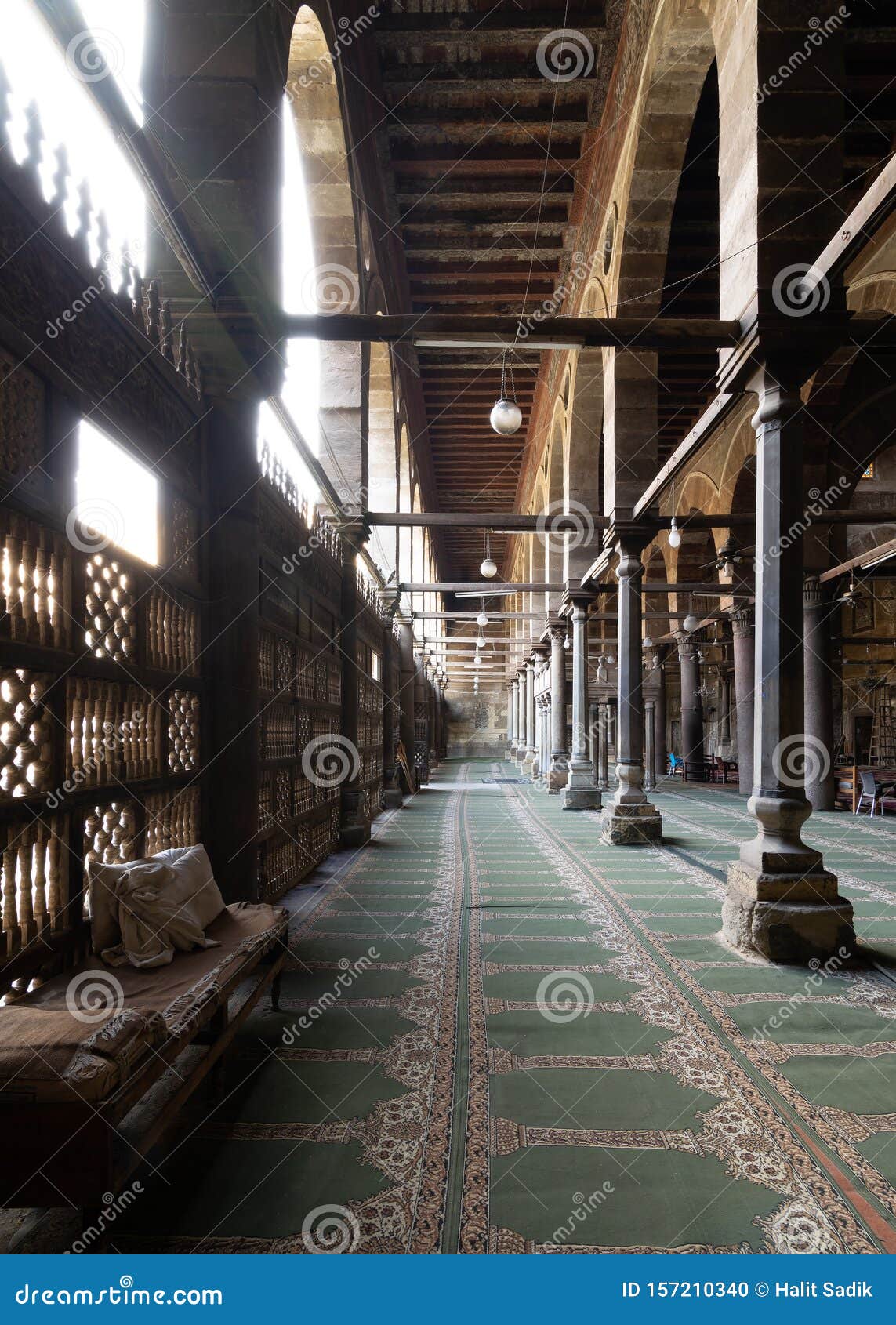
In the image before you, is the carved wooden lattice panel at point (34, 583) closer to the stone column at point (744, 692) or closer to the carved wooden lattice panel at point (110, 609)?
the carved wooden lattice panel at point (110, 609)

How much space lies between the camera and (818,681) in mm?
12094

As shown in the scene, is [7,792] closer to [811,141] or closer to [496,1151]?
[496,1151]

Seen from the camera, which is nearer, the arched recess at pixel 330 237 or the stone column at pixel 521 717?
the arched recess at pixel 330 237

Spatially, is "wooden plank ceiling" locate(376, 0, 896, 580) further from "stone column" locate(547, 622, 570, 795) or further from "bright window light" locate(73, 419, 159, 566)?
"bright window light" locate(73, 419, 159, 566)

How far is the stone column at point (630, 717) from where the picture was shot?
915cm

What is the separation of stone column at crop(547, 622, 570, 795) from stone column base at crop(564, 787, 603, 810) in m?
2.57

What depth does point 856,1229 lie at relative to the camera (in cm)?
212

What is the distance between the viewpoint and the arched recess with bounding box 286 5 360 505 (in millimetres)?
7535

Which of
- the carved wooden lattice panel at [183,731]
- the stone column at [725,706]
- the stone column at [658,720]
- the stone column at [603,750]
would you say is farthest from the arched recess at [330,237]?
the stone column at [725,706]

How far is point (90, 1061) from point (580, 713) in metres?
11.1

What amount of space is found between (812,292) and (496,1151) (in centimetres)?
497

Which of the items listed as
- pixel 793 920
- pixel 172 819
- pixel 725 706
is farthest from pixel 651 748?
pixel 172 819

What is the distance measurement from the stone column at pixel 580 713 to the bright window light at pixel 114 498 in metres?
8.64

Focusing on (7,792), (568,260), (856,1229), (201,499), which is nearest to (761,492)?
(201,499)
